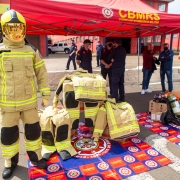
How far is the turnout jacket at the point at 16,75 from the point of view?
7.09 ft

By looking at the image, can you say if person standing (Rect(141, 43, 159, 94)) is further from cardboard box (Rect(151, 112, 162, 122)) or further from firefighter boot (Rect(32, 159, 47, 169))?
firefighter boot (Rect(32, 159, 47, 169))

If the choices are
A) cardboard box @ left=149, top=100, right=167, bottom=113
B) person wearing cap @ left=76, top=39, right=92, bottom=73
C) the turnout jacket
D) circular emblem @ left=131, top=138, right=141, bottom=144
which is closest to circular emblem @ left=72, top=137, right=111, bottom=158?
circular emblem @ left=131, top=138, right=141, bottom=144

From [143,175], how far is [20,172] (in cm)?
164

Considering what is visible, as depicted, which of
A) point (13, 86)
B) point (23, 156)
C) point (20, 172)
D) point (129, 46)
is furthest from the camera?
point (129, 46)

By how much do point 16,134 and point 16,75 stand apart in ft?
2.55

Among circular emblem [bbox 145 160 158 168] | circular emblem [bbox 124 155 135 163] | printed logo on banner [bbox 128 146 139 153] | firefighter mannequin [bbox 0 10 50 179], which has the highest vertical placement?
firefighter mannequin [bbox 0 10 50 179]

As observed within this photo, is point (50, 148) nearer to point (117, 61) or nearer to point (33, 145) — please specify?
point (33, 145)

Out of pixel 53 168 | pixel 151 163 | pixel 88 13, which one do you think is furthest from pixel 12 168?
pixel 88 13

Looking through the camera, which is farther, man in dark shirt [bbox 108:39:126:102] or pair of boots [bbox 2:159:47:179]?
man in dark shirt [bbox 108:39:126:102]

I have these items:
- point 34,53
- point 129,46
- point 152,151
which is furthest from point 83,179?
point 129,46

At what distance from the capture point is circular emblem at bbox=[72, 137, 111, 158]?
2947 millimetres

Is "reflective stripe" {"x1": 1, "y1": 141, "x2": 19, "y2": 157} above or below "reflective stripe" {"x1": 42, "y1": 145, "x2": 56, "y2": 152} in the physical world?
above

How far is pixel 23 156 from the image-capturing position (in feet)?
9.58

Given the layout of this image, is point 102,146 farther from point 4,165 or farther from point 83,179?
point 4,165
